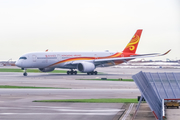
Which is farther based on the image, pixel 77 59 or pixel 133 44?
pixel 133 44

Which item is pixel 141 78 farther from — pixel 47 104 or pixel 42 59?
pixel 42 59

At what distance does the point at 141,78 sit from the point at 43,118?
6734 mm

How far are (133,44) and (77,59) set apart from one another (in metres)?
14.3

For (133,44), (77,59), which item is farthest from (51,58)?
(133,44)

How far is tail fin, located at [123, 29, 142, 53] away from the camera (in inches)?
3401

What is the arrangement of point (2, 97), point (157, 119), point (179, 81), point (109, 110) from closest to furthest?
point (157, 119) → point (109, 110) → point (179, 81) → point (2, 97)

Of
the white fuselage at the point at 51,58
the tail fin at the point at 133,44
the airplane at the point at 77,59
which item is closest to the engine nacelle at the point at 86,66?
the airplane at the point at 77,59

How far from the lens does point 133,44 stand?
86.7m

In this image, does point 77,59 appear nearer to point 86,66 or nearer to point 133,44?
point 86,66

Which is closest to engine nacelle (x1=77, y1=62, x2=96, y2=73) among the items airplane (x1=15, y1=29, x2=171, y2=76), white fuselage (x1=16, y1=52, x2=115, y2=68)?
airplane (x1=15, y1=29, x2=171, y2=76)

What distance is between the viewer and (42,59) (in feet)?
249

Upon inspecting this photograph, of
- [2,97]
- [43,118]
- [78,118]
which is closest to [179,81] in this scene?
[78,118]

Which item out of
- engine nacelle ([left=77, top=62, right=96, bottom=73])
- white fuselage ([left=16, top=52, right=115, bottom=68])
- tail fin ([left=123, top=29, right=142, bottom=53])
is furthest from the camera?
tail fin ([left=123, top=29, right=142, bottom=53])

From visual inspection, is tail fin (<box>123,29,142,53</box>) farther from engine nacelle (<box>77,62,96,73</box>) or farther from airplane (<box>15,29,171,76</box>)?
engine nacelle (<box>77,62,96,73</box>)
